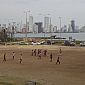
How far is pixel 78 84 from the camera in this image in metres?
23.5

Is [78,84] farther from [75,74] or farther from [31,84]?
[31,84]

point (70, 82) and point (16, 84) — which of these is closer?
point (16, 84)

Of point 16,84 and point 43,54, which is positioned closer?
point 16,84

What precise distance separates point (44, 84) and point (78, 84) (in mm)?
2624

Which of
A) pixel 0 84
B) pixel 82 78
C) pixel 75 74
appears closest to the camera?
pixel 0 84

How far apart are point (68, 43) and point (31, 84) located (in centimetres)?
8395

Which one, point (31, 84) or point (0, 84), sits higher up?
point (31, 84)

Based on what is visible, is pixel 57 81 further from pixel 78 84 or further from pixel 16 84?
pixel 16 84

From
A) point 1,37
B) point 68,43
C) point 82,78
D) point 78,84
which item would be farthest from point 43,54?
point 1,37

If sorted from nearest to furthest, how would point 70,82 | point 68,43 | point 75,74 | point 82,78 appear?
point 70,82 → point 82,78 → point 75,74 → point 68,43

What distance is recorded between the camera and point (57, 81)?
24719mm

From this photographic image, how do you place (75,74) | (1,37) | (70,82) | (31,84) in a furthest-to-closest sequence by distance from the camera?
(1,37) < (75,74) < (70,82) < (31,84)

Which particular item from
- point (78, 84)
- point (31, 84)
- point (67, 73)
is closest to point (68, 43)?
point (67, 73)

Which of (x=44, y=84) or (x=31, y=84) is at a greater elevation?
(x=31, y=84)
